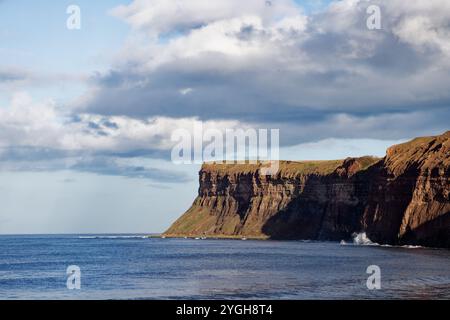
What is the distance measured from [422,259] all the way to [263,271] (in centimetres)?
3630

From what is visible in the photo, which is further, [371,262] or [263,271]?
[371,262]
